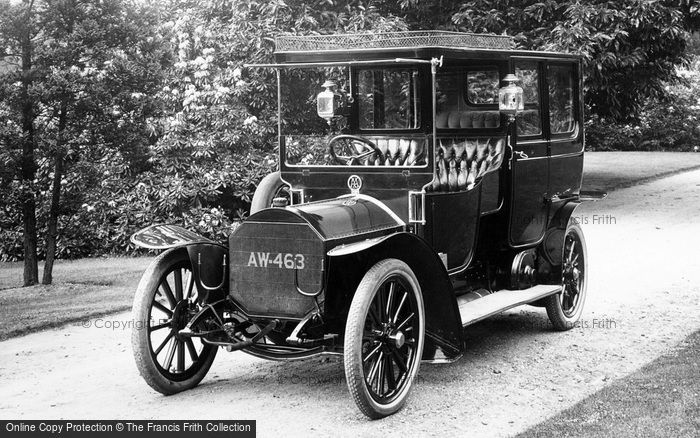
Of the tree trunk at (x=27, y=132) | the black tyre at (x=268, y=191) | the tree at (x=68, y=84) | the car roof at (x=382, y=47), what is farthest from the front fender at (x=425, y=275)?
the tree trunk at (x=27, y=132)

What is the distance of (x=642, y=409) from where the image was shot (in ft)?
19.4

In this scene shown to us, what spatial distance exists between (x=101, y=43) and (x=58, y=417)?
595 centimetres

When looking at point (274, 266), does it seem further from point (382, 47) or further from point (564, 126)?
point (564, 126)

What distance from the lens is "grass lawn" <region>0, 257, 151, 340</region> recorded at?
29.2ft

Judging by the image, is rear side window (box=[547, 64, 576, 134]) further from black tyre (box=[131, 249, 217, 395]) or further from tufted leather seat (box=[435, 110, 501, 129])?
black tyre (box=[131, 249, 217, 395])

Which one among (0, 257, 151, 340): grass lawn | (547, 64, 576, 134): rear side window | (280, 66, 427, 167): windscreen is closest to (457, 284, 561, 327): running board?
(280, 66, 427, 167): windscreen

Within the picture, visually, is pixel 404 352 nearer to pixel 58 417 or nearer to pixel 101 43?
pixel 58 417

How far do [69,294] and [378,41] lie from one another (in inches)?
205

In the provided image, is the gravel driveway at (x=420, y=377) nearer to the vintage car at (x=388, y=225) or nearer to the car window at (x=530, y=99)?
the vintage car at (x=388, y=225)

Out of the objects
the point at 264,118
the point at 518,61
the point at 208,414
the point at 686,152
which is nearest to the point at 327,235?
the point at 208,414

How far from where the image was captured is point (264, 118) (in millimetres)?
14000

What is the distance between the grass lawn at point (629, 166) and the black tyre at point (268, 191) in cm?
1132

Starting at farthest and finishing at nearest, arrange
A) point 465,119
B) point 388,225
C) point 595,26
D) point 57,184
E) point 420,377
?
point 595,26, point 57,184, point 465,119, point 420,377, point 388,225

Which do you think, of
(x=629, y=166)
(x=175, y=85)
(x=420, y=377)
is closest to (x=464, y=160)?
(x=420, y=377)
